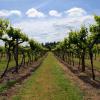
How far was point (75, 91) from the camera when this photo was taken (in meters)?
22.6

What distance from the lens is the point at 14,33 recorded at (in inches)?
1538

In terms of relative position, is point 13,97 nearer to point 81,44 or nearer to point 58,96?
point 58,96

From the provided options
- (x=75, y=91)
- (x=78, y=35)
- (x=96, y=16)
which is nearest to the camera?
(x=75, y=91)

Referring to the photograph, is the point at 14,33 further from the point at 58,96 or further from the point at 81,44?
the point at 58,96

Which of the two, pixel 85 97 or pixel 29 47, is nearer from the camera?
pixel 85 97

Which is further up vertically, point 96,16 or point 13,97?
point 96,16

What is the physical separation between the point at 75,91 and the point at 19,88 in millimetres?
5221

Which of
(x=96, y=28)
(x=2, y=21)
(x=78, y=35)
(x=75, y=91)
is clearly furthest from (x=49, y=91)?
(x=78, y=35)

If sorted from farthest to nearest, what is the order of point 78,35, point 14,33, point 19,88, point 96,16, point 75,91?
point 78,35
point 14,33
point 96,16
point 19,88
point 75,91

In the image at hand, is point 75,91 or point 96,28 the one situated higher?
point 96,28

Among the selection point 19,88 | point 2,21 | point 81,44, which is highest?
point 2,21

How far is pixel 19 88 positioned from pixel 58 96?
542cm

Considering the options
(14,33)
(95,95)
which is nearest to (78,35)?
(14,33)

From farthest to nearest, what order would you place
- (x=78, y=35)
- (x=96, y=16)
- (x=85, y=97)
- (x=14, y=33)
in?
(x=78, y=35) → (x=14, y=33) → (x=96, y=16) → (x=85, y=97)
